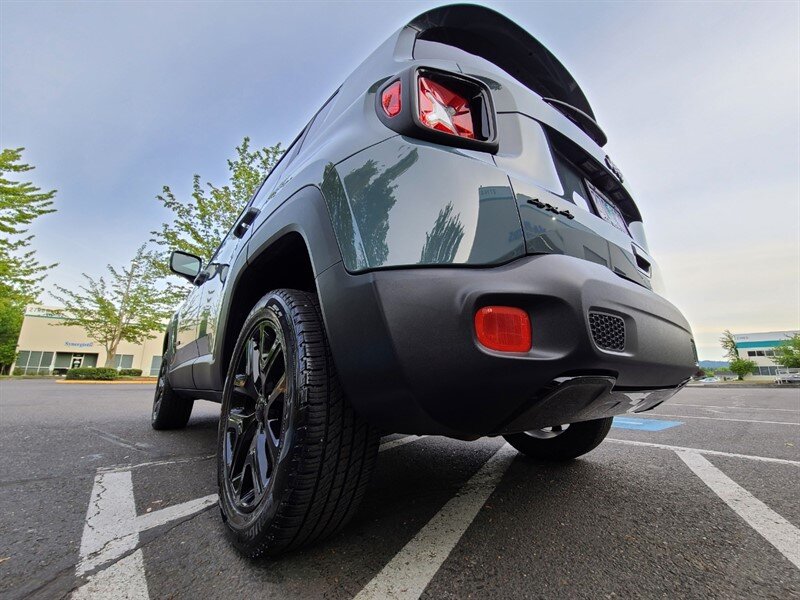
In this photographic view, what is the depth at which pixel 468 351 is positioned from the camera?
38.5 inches

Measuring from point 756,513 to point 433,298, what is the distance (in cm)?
170

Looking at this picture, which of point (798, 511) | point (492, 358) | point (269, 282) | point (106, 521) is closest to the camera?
point (492, 358)

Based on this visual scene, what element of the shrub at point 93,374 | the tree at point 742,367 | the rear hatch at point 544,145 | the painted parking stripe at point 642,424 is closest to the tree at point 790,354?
the tree at point 742,367

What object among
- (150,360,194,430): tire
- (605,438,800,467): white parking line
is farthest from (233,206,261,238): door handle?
(605,438,800,467): white parking line

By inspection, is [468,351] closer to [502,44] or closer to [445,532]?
[445,532]

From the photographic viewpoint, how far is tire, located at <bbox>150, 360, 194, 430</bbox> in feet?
11.8

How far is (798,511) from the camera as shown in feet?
5.33

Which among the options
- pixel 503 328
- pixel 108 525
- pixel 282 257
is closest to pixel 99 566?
pixel 108 525

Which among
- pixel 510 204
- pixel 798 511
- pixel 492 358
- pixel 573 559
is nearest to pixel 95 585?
pixel 492 358

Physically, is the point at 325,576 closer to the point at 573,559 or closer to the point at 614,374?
the point at 573,559

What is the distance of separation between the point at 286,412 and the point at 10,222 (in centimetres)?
→ 1989

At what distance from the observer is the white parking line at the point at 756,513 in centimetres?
130

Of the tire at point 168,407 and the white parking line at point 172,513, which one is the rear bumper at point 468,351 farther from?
the tire at point 168,407

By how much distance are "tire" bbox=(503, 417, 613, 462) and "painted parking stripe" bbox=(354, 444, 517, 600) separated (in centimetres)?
61
